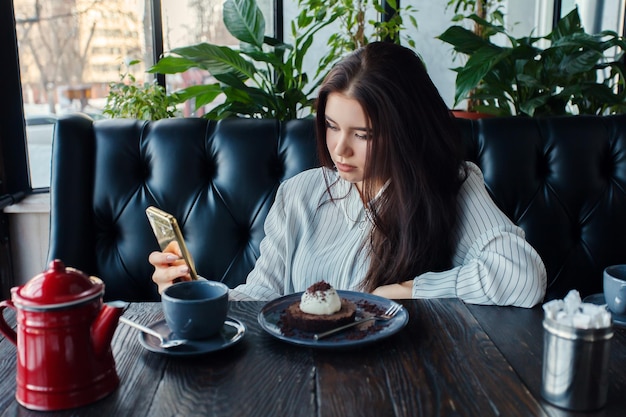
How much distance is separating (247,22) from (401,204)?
987mm

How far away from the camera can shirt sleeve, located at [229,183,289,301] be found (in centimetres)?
141

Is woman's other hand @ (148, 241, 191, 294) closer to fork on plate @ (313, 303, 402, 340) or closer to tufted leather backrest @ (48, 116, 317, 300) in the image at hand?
fork on plate @ (313, 303, 402, 340)

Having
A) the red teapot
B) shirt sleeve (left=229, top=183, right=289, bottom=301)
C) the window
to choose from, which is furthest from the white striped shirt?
the window

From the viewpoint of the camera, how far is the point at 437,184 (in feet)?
4.42

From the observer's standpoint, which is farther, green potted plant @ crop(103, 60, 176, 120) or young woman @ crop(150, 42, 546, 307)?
green potted plant @ crop(103, 60, 176, 120)

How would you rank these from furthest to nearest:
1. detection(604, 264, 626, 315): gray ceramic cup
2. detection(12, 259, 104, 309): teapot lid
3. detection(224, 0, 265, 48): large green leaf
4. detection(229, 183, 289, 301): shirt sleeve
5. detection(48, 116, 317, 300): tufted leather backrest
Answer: detection(224, 0, 265, 48): large green leaf → detection(48, 116, 317, 300): tufted leather backrest → detection(229, 183, 289, 301): shirt sleeve → detection(604, 264, 626, 315): gray ceramic cup → detection(12, 259, 104, 309): teapot lid

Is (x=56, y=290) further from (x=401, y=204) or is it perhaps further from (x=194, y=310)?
(x=401, y=204)

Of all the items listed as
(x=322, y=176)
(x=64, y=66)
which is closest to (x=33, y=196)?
(x=64, y=66)

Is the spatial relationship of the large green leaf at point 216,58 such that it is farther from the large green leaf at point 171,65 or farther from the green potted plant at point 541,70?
the green potted plant at point 541,70

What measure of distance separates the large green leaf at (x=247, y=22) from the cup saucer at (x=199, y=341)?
4.22ft

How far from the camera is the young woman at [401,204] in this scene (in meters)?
1.24

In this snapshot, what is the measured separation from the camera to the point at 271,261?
4.80 feet

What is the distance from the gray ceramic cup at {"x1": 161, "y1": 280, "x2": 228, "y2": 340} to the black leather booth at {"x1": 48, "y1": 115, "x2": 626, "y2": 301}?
0.74 meters

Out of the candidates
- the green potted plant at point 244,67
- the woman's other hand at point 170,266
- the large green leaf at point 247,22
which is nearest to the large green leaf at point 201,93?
the green potted plant at point 244,67
